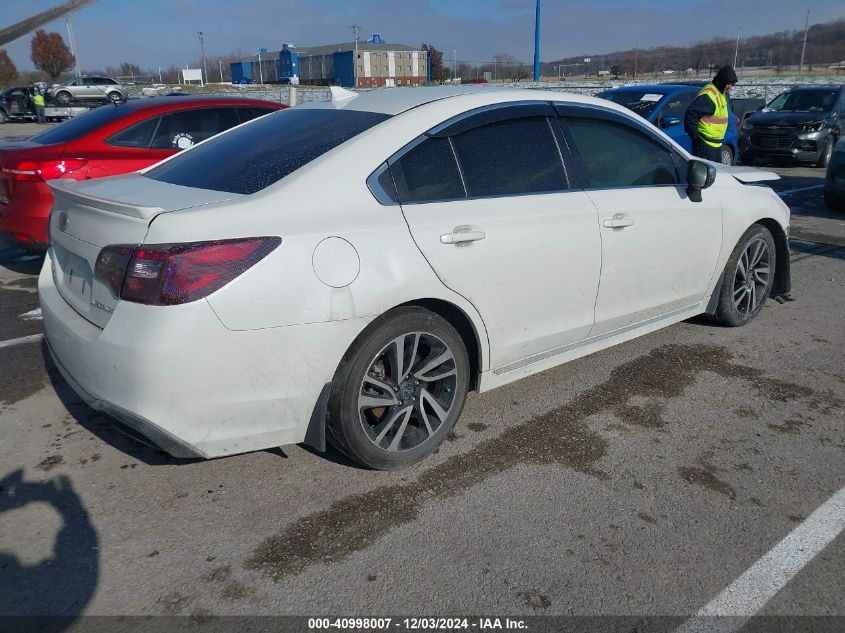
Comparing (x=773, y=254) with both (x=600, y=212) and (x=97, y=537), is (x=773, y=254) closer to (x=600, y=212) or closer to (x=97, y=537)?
(x=600, y=212)

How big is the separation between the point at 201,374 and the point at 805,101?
16074mm

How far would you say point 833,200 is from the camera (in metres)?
9.65

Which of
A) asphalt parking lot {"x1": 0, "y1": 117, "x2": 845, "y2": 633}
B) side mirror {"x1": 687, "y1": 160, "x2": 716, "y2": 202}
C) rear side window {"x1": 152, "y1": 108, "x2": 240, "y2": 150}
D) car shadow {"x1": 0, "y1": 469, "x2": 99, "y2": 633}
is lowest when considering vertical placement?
asphalt parking lot {"x1": 0, "y1": 117, "x2": 845, "y2": 633}

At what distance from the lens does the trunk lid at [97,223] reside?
274 centimetres

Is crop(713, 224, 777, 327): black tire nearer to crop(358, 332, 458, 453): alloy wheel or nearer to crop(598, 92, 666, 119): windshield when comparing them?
crop(358, 332, 458, 453): alloy wheel

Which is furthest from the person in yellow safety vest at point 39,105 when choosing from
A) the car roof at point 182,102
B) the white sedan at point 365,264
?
the white sedan at point 365,264

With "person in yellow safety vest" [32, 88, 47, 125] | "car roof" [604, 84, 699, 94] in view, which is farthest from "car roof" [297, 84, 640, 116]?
"person in yellow safety vest" [32, 88, 47, 125]

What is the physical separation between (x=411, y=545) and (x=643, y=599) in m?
0.87

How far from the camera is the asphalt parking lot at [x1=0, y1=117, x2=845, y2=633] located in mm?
2455

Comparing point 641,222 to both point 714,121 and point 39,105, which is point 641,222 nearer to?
point 714,121

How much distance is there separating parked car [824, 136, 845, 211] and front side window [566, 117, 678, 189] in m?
6.36

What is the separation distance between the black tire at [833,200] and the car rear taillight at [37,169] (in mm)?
9310

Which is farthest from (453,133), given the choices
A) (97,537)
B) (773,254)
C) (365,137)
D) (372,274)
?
(773,254)

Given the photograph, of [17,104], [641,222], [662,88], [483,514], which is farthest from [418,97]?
[17,104]
